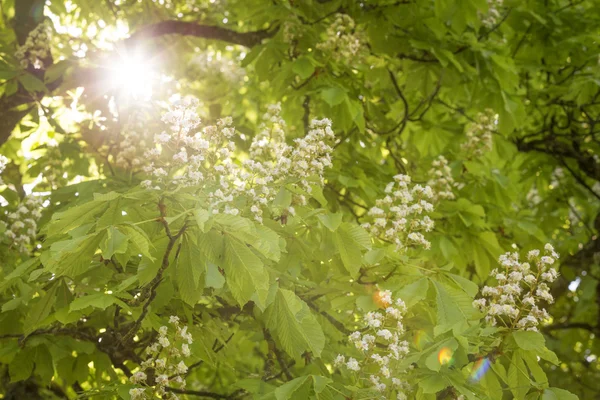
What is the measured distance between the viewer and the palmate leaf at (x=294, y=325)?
210cm

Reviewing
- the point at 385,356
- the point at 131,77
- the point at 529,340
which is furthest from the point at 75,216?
the point at 131,77

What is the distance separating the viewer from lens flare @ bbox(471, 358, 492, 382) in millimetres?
2111

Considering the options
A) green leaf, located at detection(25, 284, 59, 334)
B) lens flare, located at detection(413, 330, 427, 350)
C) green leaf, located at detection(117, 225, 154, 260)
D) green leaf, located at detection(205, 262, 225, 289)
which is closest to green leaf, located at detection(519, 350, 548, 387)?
lens flare, located at detection(413, 330, 427, 350)

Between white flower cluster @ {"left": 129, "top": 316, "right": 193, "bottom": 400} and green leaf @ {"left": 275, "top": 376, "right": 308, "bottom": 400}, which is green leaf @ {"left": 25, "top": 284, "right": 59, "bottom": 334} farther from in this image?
green leaf @ {"left": 275, "top": 376, "right": 308, "bottom": 400}

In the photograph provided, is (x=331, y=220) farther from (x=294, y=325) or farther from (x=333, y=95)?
(x=333, y=95)

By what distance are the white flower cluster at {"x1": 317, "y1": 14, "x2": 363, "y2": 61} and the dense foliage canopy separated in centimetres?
2

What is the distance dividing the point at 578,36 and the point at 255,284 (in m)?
3.59

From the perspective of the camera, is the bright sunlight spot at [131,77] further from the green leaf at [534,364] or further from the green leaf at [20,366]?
the green leaf at [534,364]

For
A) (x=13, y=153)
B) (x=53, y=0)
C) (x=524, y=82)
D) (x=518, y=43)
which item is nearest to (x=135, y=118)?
(x=53, y=0)

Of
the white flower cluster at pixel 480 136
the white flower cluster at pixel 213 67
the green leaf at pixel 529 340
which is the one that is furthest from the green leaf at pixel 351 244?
the white flower cluster at pixel 213 67

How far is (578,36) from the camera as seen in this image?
438 centimetres

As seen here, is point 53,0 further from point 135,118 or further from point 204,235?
point 204,235

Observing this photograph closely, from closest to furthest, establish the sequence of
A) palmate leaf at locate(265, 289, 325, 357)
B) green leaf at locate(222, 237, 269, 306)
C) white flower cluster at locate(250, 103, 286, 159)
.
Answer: green leaf at locate(222, 237, 269, 306) < palmate leaf at locate(265, 289, 325, 357) < white flower cluster at locate(250, 103, 286, 159)

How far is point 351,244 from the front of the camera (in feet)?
7.36
